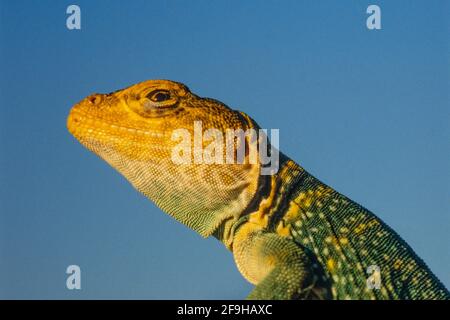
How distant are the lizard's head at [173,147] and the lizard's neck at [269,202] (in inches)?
4.8

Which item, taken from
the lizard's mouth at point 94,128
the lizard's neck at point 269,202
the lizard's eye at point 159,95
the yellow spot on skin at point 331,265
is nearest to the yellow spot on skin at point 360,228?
the yellow spot on skin at point 331,265

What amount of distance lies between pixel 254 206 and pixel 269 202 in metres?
0.23

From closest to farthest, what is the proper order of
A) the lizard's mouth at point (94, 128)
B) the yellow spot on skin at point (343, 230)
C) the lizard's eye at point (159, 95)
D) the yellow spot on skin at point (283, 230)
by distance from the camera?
1. the yellow spot on skin at point (343, 230)
2. the yellow spot on skin at point (283, 230)
3. the lizard's mouth at point (94, 128)
4. the lizard's eye at point (159, 95)

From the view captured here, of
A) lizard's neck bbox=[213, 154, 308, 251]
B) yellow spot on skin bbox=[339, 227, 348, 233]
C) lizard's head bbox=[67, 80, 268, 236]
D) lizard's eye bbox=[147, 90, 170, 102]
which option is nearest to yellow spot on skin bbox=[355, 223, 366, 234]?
yellow spot on skin bbox=[339, 227, 348, 233]

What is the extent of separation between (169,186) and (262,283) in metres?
2.26

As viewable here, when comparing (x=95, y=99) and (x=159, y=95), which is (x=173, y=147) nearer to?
(x=159, y=95)

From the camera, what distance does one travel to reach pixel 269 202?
13492 millimetres

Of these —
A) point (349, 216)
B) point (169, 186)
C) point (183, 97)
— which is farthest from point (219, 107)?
point (349, 216)

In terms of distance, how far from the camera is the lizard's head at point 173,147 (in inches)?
531


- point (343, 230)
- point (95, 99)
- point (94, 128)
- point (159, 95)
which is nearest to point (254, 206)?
point (343, 230)

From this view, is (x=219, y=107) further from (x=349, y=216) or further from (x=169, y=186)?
(x=349, y=216)

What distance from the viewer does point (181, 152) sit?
13492 mm

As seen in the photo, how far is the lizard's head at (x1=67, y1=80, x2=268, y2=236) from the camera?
44.2 ft

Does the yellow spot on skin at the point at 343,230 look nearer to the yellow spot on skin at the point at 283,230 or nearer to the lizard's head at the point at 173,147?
the yellow spot on skin at the point at 283,230
